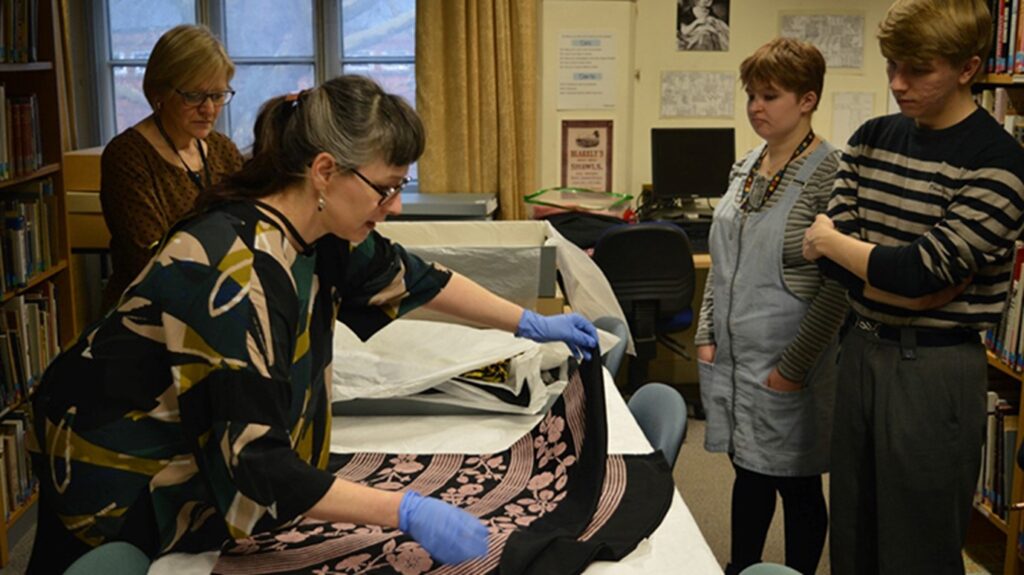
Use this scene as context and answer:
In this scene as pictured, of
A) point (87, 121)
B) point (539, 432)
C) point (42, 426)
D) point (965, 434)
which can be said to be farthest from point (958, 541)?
point (87, 121)

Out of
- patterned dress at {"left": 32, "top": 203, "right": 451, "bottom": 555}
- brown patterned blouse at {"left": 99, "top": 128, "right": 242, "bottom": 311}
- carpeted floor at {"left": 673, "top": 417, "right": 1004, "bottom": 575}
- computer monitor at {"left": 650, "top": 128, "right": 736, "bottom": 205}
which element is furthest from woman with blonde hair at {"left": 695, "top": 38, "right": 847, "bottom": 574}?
computer monitor at {"left": 650, "top": 128, "right": 736, "bottom": 205}

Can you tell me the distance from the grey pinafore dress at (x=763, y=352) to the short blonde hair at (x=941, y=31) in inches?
16.3

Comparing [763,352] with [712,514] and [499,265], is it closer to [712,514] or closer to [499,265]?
[499,265]

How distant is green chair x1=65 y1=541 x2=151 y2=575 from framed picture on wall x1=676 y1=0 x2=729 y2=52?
3669mm

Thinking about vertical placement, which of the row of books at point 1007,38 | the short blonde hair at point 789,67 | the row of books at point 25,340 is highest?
the row of books at point 1007,38

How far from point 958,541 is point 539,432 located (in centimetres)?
90

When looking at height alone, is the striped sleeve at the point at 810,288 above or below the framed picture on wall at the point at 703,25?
below

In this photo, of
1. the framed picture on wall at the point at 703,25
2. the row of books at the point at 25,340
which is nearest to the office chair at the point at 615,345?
the row of books at the point at 25,340

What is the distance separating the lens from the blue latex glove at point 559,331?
2.00 m

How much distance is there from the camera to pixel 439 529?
1.39 m

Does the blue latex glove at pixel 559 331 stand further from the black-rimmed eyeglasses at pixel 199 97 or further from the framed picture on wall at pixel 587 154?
the framed picture on wall at pixel 587 154

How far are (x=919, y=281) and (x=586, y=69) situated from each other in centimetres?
277

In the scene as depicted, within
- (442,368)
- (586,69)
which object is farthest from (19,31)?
(586,69)

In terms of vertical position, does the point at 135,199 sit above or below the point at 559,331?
above
